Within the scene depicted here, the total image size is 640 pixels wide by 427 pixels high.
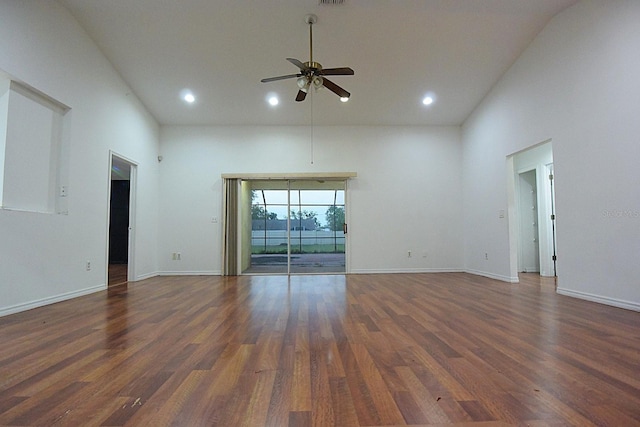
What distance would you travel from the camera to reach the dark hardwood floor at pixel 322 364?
4.59ft

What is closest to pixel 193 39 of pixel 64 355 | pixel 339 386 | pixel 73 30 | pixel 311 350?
pixel 73 30

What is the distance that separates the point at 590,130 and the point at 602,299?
1935 mm

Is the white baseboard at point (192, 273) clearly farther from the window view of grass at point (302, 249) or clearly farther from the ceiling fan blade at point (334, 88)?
the ceiling fan blade at point (334, 88)

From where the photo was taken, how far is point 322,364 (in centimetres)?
194

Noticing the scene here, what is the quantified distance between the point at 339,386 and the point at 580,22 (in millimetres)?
5011

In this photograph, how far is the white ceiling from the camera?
14.2ft

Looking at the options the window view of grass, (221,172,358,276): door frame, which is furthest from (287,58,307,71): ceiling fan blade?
the window view of grass

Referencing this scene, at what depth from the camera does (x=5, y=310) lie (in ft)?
10.7

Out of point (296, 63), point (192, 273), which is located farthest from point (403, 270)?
point (296, 63)

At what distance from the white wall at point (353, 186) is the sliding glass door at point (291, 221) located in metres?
0.33

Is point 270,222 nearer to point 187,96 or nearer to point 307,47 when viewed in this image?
point 187,96

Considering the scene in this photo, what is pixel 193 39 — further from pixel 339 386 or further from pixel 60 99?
pixel 339 386

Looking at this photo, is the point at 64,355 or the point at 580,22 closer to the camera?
the point at 64,355

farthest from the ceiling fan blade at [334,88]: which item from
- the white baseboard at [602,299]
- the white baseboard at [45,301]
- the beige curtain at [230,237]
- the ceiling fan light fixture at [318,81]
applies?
the white baseboard at [45,301]
